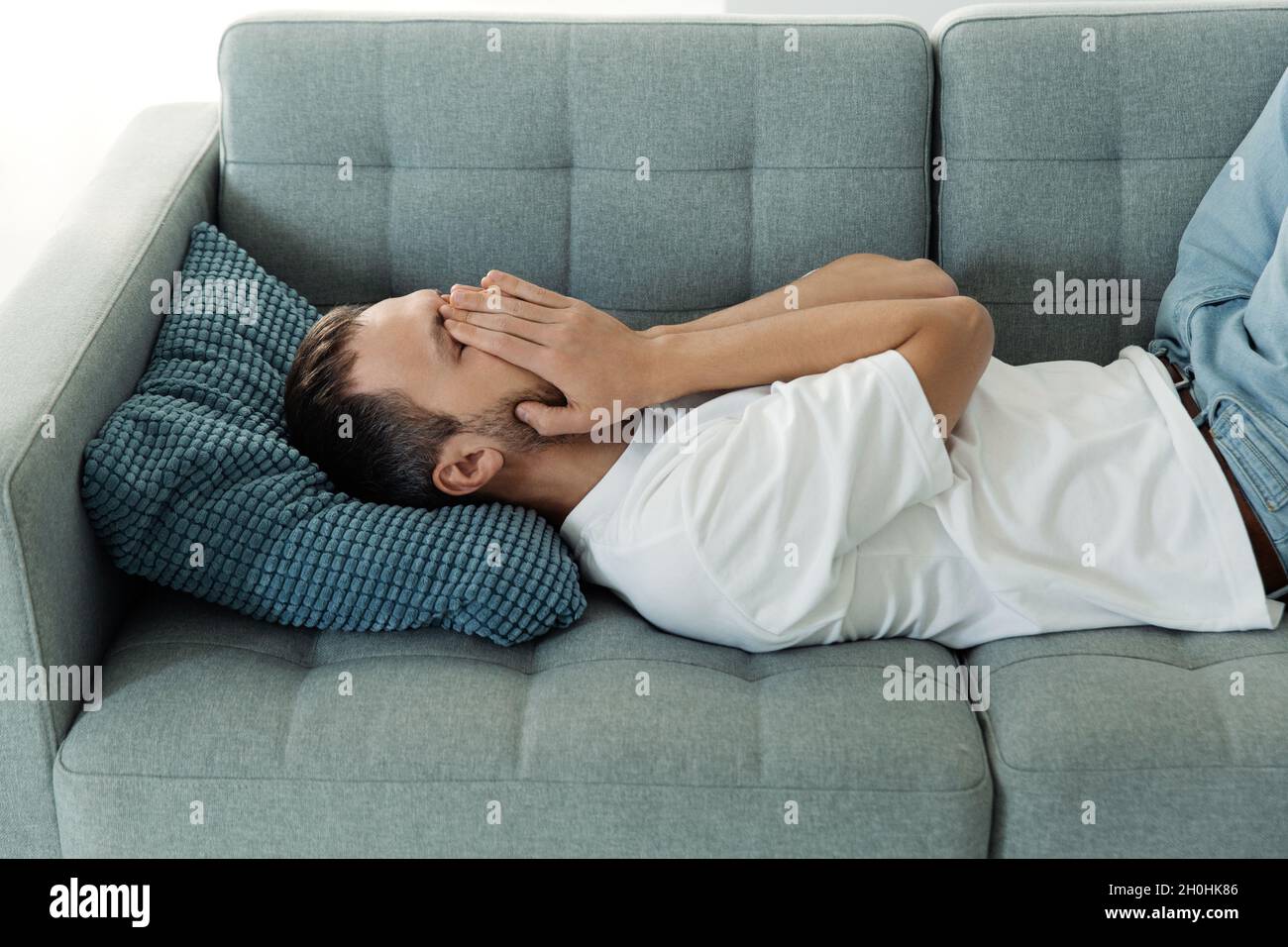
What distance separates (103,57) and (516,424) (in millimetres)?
1714

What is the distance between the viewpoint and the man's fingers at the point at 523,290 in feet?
4.95

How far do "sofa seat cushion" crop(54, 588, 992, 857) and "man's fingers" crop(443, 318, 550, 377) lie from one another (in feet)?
1.27

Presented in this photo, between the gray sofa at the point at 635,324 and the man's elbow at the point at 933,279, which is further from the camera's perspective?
the man's elbow at the point at 933,279

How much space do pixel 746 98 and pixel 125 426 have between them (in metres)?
0.95

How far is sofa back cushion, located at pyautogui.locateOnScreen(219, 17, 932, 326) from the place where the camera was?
178 centimetres

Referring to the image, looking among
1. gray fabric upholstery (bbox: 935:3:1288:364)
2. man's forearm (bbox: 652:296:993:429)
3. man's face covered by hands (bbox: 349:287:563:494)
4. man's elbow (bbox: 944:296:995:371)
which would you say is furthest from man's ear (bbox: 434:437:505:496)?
gray fabric upholstery (bbox: 935:3:1288:364)

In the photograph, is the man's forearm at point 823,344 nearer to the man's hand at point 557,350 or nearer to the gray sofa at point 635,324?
the man's hand at point 557,350

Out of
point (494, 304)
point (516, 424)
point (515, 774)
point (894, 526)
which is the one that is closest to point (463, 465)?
point (516, 424)

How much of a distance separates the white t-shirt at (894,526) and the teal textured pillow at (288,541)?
0.13 meters

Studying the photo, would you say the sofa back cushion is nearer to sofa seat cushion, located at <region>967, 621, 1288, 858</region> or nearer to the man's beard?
the man's beard

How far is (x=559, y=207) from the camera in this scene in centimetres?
181

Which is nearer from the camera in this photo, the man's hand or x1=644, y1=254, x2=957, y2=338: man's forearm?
the man's hand

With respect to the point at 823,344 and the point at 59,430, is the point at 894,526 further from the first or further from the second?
the point at 59,430

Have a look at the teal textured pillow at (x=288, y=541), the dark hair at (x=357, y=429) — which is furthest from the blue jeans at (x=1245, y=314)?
the dark hair at (x=357, y=429)
